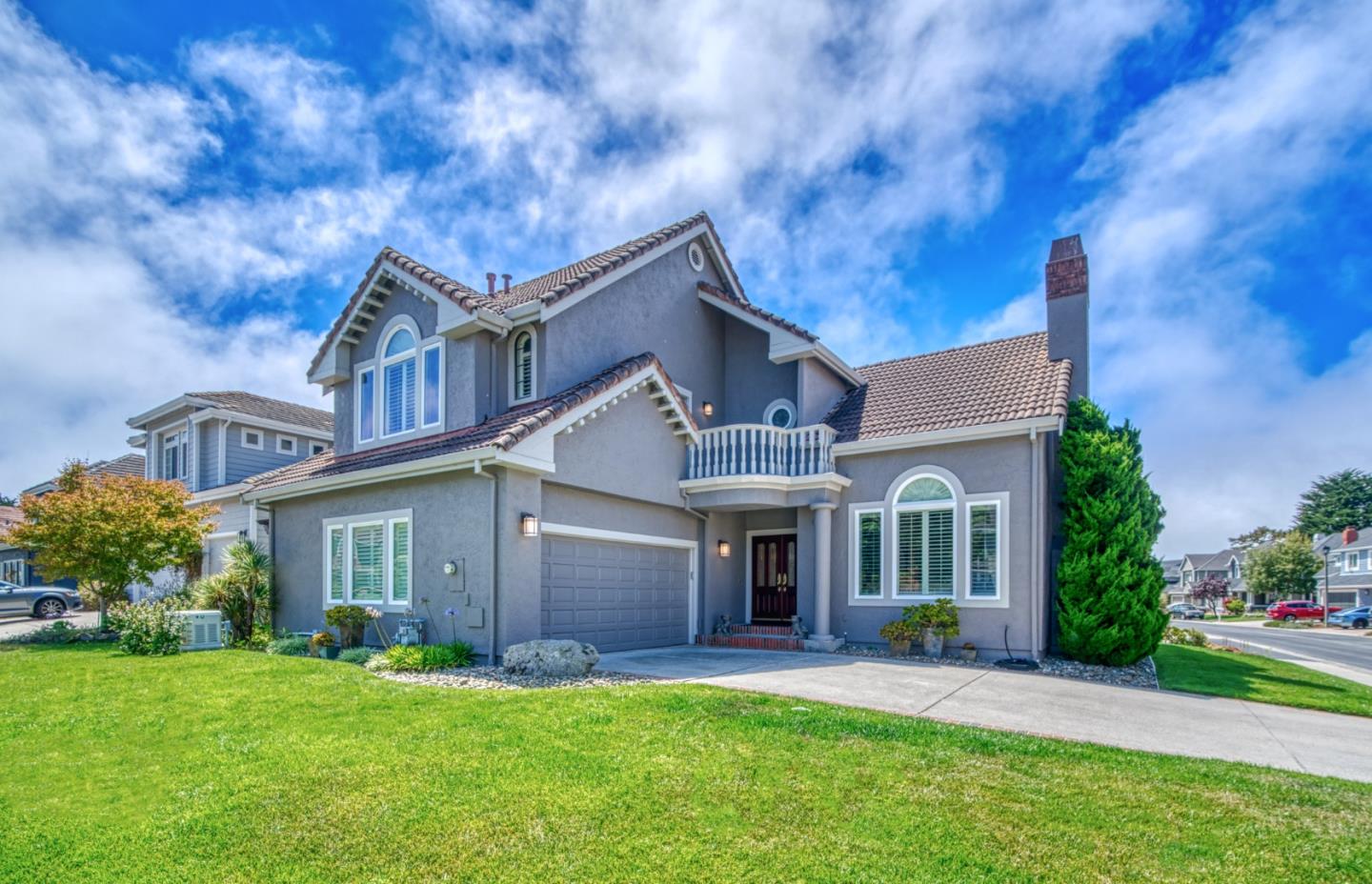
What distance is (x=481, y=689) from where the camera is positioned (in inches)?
348

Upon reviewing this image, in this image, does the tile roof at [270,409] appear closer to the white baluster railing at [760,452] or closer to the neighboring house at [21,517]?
the neighboring house at [21,517]

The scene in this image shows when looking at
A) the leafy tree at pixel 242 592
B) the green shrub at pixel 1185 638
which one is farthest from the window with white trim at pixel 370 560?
the green shrub at pixel 1185 638

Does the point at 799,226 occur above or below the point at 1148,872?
above

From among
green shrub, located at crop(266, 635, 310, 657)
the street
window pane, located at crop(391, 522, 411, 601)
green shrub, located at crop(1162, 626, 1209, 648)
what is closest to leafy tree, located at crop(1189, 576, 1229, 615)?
the street

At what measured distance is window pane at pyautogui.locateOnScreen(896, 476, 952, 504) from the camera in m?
13.7

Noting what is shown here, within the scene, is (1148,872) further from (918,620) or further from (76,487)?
(76,487)

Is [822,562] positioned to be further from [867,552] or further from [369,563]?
[369,563]

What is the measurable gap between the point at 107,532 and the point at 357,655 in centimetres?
845

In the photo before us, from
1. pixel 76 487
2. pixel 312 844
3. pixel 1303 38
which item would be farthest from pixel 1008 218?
pixel 76 487

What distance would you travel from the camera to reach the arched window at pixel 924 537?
13594 millimetres

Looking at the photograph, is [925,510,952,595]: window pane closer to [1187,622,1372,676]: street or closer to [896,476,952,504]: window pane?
[896,476,952,504]: window pane

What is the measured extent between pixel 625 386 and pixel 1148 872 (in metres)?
10.5

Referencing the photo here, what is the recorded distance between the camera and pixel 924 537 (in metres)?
13.8

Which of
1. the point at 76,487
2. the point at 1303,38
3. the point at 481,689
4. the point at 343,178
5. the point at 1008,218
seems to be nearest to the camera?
the point at 481,689
